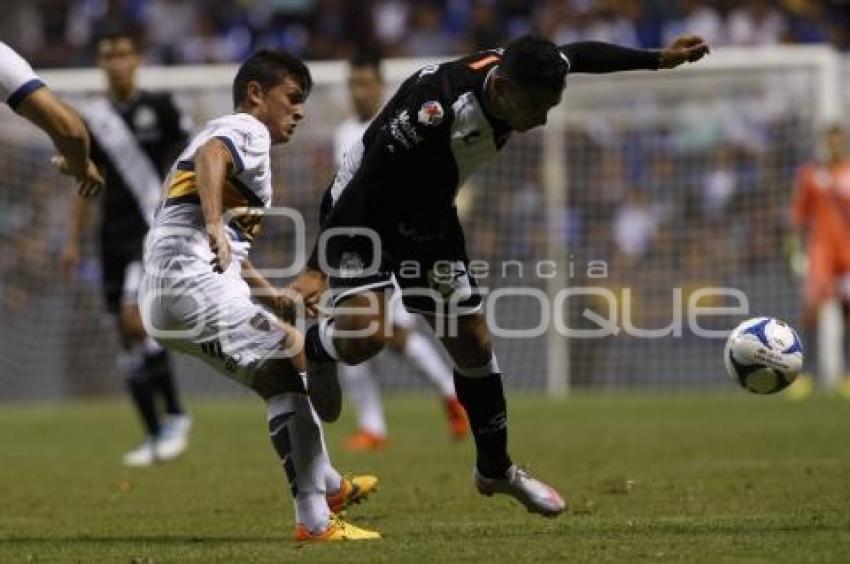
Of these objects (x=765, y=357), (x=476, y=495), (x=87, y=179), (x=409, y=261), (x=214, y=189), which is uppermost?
(x=87, y=179)

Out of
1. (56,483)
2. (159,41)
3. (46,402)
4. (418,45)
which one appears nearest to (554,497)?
(56,483)

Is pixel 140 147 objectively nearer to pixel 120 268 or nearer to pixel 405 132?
pixel 120 268

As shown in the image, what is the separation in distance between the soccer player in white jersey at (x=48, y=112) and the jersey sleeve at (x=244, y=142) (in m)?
0.79

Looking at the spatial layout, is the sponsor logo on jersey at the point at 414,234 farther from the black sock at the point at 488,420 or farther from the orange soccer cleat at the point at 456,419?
the orange soccer cleat at the point at 456,419

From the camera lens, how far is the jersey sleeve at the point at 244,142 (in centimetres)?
766

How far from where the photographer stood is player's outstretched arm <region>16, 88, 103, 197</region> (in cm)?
677

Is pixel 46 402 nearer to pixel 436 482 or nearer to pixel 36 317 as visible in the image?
pixel 36 317

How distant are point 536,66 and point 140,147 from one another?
244 inches

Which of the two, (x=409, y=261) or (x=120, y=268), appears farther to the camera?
(x=120, y=268)

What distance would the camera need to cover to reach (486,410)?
27.6 feet

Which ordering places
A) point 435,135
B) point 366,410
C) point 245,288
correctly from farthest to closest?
point 366,410 → point 245,288 → point 435,135

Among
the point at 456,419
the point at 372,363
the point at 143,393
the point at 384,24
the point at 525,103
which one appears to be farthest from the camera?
the point at 384,24

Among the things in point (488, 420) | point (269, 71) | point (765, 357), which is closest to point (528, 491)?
point (488, 420)

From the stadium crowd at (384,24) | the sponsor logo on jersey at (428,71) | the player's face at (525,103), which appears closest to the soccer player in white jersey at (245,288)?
the sponsor logo on jersey at (428,71)
